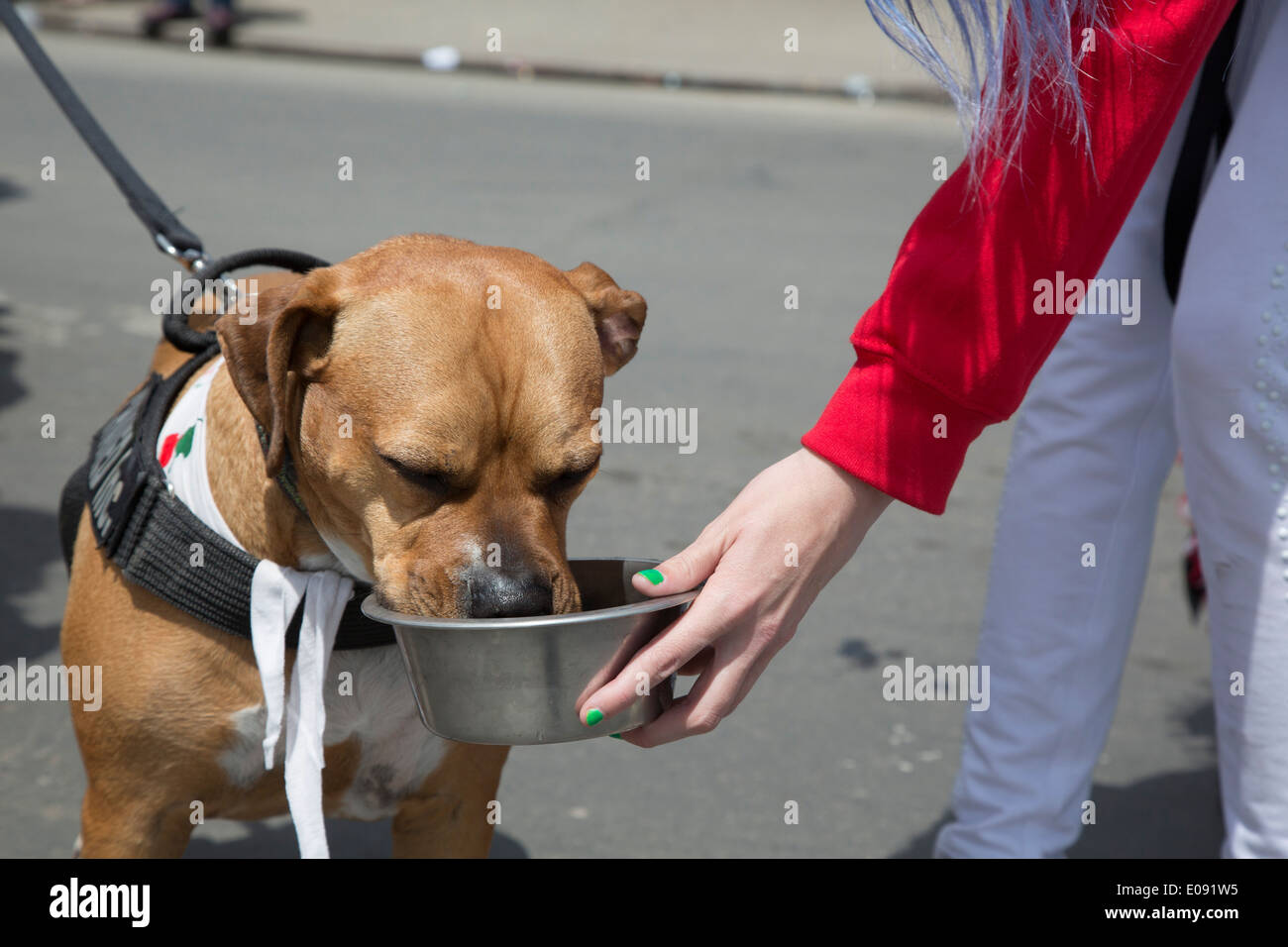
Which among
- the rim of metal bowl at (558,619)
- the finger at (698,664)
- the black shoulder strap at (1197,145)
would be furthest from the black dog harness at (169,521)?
the black shoulder strap at (1197,145)

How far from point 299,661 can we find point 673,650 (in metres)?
0.77

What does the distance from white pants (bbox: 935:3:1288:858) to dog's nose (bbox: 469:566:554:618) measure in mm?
1055

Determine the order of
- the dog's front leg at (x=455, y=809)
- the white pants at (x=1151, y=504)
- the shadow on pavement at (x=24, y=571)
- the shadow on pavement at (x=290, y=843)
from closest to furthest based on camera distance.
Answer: the white pants at (x=1151, y=504) → the dog's front leg at (x=455, y=809) → the shadow on pavement at (x=290, y=843) → the shadow on pavement at (x=24, y=571)

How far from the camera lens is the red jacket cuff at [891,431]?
176cm

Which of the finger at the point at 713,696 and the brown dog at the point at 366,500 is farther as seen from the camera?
the brown dog at the point at 366,500

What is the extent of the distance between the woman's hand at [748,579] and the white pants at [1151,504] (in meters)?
0.66

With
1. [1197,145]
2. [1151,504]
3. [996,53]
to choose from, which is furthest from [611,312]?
[1151,504]

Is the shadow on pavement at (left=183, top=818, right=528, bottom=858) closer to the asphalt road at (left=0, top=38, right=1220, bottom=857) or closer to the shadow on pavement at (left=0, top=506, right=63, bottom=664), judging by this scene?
the asphalt road at (left=0, top=38, right=1220, bottom=857)

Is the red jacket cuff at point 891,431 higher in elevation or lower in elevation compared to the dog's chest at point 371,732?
higher

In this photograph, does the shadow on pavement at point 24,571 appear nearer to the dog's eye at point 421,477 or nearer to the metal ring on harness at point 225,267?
the metal ring on harness at point 225,267

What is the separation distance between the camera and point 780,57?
13.0 metres

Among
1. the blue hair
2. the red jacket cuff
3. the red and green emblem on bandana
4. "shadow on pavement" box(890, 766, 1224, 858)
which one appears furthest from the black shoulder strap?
the red and green emblem on bandana

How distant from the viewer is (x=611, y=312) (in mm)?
2510

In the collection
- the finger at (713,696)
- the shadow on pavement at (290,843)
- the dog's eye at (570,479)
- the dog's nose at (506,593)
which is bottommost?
the shadow on pavement at (290,843)
